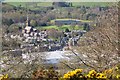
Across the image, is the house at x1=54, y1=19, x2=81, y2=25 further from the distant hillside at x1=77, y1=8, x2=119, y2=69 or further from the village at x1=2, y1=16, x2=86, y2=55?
the distant hillside at x1=77, y1=8, x2=119, y2=69

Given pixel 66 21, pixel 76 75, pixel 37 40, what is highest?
pixel 66 21

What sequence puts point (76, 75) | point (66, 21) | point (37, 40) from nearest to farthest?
point (76, 75) < point (37, 40) < point (66, 21)

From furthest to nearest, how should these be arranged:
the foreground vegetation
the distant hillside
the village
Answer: the distant hillside, the village, the foreground vegetation

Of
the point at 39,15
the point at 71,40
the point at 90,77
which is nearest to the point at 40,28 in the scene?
the point at 39,15

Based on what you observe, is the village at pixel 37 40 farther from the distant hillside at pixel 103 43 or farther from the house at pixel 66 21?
the distant hillside at pixel 103 43

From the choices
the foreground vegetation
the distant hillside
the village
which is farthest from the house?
the foreground vegetation

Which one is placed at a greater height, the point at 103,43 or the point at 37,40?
the point at 37,40

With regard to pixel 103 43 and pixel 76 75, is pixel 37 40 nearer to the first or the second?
pixel 103 43

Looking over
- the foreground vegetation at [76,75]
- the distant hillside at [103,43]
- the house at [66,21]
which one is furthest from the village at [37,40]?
the foreground vegetation at [76,75]

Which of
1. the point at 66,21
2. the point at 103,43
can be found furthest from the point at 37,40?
the point at 103,43

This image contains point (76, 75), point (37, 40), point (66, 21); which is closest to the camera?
point (76, 75)

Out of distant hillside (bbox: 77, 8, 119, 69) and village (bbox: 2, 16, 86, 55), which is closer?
village (bbox: 2, 16, 86, 55)

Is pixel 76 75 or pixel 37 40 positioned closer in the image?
pixel 76 75
